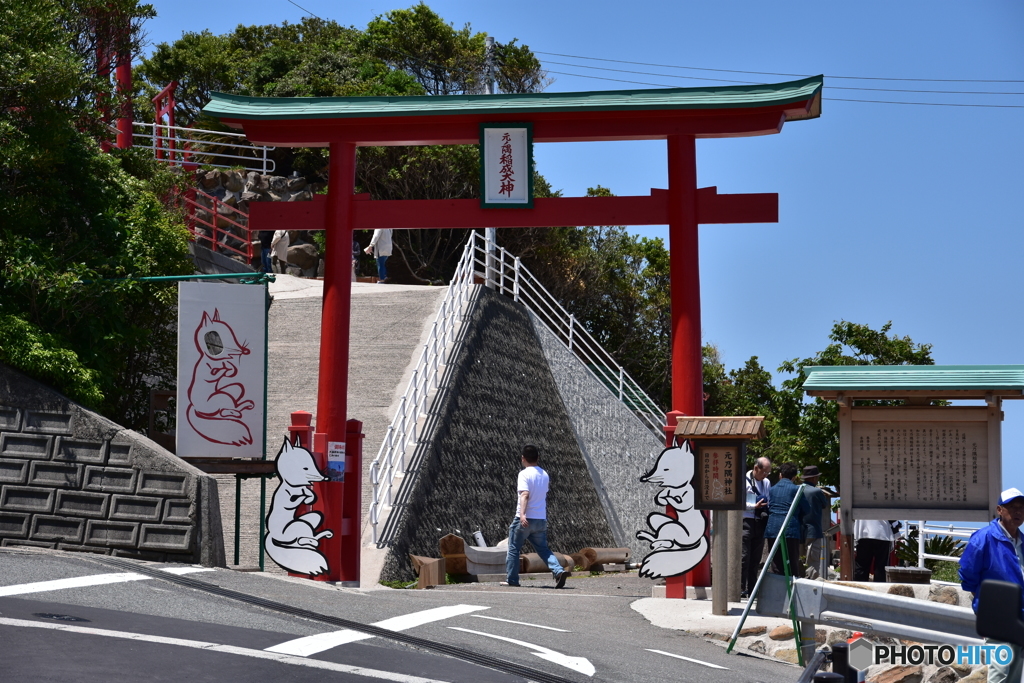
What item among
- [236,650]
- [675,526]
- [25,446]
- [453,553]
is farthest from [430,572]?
[236,650]

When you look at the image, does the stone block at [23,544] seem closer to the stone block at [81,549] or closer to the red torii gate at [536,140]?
the stone block at [81,549]

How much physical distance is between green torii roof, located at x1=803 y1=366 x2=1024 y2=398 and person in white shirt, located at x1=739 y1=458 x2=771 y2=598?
1.32 metres

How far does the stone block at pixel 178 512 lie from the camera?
11.4 m

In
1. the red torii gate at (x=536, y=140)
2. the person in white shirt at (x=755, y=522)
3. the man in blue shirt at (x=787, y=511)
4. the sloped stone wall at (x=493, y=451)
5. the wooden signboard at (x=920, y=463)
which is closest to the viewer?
the man in blue shirt at (x=787, y=511)

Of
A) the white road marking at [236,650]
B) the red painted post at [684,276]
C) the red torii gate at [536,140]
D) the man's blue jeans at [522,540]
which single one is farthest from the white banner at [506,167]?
the white road marking at [236,650]

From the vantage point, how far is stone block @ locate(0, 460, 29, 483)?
38.9 feet

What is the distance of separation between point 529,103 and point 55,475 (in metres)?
6.95

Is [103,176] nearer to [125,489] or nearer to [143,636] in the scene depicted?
[125,489]

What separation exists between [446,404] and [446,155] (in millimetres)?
17863

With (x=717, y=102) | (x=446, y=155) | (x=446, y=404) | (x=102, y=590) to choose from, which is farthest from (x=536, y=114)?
(x=446, y=155)

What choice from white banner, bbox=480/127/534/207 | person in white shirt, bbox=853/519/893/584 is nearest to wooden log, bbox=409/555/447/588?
A: white banner, bbox=480/127/534/207

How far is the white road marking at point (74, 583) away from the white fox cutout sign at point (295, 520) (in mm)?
2442

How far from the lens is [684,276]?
45.6 ft

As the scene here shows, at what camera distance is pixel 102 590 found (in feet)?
30.3
